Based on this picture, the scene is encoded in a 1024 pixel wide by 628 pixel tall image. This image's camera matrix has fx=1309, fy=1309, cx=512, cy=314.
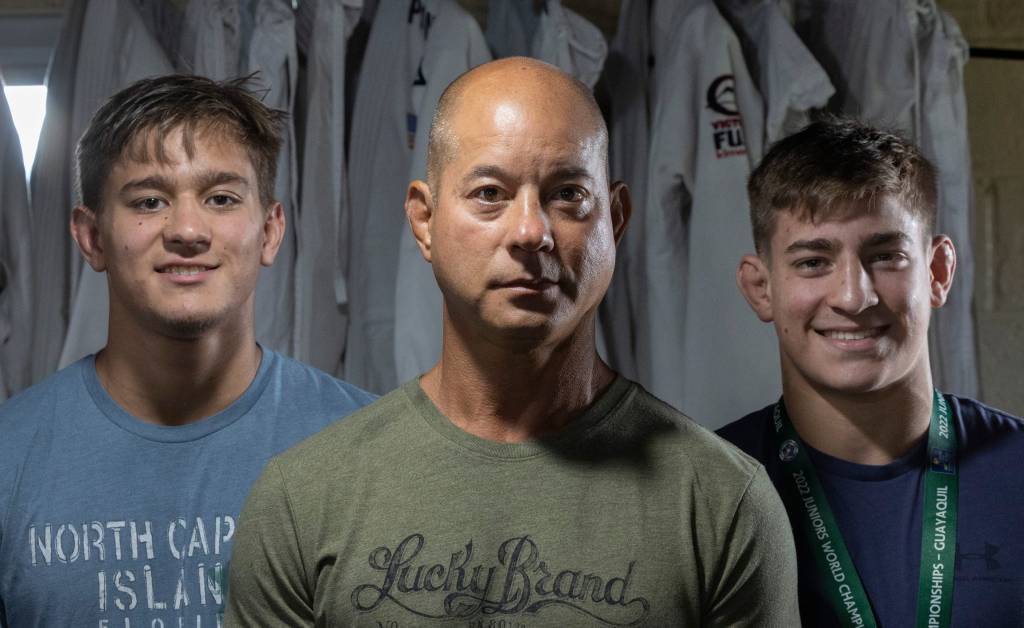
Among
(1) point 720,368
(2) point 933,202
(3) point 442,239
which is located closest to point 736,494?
(3) point 442,239

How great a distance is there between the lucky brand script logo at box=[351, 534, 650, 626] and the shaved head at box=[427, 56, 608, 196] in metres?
0.35

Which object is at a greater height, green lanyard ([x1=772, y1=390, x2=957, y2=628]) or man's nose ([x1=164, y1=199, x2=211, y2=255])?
man's nose ([x1=164, y1=199, x2=211, y2=255])

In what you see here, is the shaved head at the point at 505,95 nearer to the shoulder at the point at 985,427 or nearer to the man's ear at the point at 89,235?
the man's ear at the point at 89,235

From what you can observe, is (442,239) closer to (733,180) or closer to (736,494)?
(736,494)

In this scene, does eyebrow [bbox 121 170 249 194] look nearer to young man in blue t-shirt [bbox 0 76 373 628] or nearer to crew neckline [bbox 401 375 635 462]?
young man in blue t-shirt [bbox 0 76 373 628]

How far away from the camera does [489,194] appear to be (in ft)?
3.98

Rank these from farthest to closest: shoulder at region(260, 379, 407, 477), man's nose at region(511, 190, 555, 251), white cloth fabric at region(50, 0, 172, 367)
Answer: white cloth fabric at region(50, 0, 172, 367), shoulder at region(260, 379, 407, 477), man's nose at region(511, 190, 555, 251)

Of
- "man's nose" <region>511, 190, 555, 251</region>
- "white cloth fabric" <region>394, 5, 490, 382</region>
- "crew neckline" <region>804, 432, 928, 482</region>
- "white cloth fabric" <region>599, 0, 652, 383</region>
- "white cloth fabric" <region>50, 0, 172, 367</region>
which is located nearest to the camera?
"man's nose" <region>511, 190, 555, 251</region>

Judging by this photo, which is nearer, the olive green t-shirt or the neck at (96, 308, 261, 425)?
the olive green t-shirt

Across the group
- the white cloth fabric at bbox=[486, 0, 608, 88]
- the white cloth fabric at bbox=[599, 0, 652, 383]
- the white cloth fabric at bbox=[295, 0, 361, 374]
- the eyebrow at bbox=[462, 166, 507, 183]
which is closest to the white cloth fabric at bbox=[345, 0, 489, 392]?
the white cloth fabric at bbox=[295, 0, 361, 374]

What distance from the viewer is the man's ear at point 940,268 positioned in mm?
1683

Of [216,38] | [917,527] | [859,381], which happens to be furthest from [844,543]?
[216,38]

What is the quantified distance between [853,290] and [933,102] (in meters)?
0.86

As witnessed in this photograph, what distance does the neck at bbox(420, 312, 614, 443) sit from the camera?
1266mm
